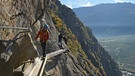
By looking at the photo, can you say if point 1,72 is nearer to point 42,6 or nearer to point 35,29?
point 35,29

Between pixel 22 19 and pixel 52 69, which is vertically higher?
pixel 22 19

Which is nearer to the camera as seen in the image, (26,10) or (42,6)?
(26,10)

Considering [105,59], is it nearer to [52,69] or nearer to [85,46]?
[85,46]

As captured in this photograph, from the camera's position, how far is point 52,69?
34.7 m

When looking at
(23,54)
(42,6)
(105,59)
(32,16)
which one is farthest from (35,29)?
(105,59)

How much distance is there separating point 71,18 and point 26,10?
5029 inches

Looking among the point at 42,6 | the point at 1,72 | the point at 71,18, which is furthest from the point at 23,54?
the point at 71,18

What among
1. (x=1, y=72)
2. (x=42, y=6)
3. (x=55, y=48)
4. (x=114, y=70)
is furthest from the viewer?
(x=114, y=70)

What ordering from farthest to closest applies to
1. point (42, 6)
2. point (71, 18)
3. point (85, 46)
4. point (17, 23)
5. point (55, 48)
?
point (71, 18), point (85, 46), point (42, 6), point (55, 48), point (17, 23)

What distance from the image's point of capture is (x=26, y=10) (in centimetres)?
3434

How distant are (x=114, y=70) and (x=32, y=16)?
152m

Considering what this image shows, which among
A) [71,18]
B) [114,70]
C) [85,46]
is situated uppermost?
[71,18]

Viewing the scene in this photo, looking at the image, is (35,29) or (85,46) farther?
(85,46)

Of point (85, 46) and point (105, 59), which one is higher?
point (85, 46)
